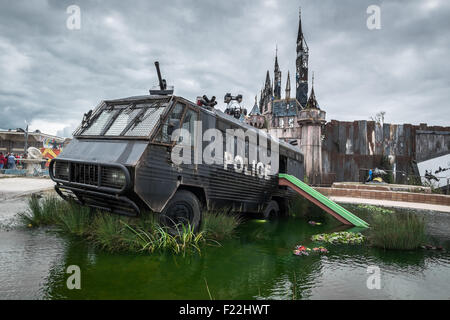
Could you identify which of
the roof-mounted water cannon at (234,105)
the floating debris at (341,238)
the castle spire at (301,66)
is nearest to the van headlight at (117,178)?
the floating debris at (341,238)

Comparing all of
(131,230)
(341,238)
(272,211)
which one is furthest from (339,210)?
(131,230)

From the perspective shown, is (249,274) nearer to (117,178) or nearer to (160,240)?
(160,240)

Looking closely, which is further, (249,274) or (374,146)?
(374,146)

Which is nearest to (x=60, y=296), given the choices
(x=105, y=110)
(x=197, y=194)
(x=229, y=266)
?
(x=229, y=266)

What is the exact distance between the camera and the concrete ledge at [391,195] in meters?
11.1

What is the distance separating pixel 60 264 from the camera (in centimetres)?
369

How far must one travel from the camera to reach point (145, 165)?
4207mm

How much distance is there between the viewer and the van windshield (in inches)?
184

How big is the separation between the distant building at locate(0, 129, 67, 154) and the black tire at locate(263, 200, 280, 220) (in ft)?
119

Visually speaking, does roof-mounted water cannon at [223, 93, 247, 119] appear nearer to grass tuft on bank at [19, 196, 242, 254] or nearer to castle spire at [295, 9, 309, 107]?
grass tuft on bank at [19, 196, 242, 254]

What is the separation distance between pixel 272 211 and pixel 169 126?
559 cm

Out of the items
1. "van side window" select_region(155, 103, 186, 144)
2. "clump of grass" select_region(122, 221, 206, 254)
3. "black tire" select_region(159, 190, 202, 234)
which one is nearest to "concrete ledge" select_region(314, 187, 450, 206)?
"black tire" select_region(159, 190, 202, 234)
